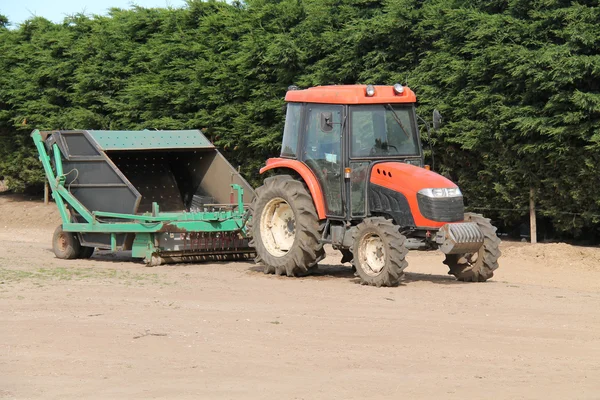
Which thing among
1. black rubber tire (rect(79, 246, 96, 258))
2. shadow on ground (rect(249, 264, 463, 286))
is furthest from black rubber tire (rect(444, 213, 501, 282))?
black rubber tire (rect(79, 246, 96, 258))

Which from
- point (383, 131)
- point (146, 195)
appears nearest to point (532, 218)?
point (383, 131)

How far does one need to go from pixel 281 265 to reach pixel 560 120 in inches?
197

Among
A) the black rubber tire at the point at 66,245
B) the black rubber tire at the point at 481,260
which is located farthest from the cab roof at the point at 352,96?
the black rubber tire at the point at 66,245

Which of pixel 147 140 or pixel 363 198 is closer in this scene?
pixel 363 198

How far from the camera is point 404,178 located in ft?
38.8

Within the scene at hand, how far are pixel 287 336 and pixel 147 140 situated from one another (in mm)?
7657

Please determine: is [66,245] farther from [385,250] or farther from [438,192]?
[438,192]

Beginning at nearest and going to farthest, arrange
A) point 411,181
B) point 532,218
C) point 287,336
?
point 287,336, point 411,181, point 532,218

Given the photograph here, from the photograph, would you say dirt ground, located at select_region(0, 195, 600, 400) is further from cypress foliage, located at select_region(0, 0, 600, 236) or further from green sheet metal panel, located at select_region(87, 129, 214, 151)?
cypress foliage, located at select_region(0, 0, 600, 236)

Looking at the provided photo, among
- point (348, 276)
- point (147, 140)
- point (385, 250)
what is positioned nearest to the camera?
point (385, 250)

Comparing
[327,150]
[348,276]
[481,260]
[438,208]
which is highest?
[327,150]

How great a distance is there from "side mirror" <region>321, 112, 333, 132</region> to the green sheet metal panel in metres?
3.89

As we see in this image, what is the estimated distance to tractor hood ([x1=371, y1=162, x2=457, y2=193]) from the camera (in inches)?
460

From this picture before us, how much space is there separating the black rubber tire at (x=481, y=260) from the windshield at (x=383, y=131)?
1199 mm
